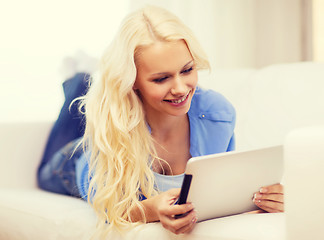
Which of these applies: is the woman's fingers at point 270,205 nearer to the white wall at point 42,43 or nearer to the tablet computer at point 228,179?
the tablet computer at point 228,179

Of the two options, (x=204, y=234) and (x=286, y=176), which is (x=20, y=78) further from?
(x=286, y=176)

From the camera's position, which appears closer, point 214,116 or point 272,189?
point 272,189

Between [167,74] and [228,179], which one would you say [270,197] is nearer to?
[228,179]

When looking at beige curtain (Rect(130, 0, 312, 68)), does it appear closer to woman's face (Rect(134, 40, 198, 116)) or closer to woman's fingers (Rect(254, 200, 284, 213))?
woman's face (Rect(134, 40, 198, 116))

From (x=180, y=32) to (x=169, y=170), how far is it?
17.1 inches

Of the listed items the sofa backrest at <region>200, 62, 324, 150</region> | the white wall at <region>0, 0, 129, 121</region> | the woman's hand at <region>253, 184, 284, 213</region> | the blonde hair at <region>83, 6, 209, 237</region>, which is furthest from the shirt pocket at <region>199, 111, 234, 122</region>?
the white wall at <region>0, 0, 129, 121</region>

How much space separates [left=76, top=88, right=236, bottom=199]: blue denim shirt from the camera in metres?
1.45

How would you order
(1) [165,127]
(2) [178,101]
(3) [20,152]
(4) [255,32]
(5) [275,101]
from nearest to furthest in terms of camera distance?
1. (2) [178,101]
2. (1) [165,127]
3. (5) [275,101]
4. (3) [20,152]
5. (4) [255,32]

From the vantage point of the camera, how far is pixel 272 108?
172 centimetres

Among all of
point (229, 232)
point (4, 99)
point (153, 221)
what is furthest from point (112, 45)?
point (4, 99)

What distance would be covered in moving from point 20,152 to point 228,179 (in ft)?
3.62

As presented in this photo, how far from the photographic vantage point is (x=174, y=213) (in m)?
1.02

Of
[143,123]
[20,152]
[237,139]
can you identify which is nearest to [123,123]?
[143,123]

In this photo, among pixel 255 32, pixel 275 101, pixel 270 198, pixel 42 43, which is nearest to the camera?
pixel 270 198
